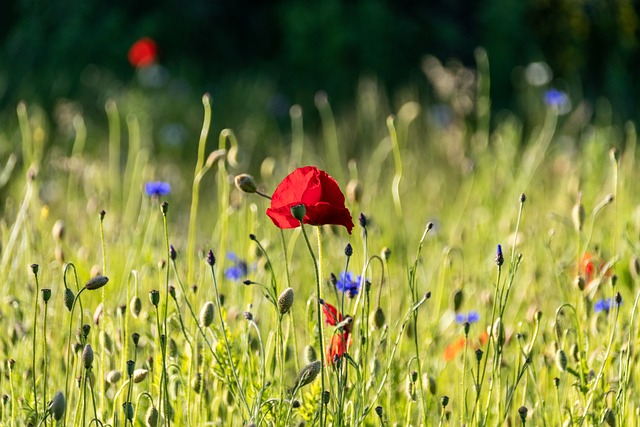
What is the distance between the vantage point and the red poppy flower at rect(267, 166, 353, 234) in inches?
53.9

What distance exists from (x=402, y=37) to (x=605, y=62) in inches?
62.3

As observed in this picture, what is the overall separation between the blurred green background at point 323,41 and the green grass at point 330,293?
1693mm

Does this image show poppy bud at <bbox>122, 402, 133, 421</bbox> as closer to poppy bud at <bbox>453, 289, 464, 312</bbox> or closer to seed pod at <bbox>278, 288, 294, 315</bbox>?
seed pod at <bbox>278, 288, 294, 315</bbox>

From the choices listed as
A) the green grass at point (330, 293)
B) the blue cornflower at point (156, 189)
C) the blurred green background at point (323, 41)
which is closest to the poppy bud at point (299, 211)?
the green grass at point (330, 293)

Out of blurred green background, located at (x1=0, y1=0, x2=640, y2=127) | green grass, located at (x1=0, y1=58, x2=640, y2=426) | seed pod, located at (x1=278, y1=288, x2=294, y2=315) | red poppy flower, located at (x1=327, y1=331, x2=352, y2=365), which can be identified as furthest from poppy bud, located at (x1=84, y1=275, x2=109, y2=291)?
blurred green background, located at (x1=0, y1=0, x2=640, y2=127)

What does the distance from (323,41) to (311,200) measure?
5.65 m

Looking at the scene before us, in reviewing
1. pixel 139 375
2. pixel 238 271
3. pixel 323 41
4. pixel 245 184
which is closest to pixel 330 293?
pixel 238 271

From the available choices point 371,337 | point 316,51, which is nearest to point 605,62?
point 316,51

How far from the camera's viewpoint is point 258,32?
7.62 meters

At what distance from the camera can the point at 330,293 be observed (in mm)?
1898

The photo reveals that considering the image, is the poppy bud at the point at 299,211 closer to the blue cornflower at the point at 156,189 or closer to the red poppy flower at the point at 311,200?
the red poppy flower at the point at 311,200

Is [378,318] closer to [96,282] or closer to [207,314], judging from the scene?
[207,314]

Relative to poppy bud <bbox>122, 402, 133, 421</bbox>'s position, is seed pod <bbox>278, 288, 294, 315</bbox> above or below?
above

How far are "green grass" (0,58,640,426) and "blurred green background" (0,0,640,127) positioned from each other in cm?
169
